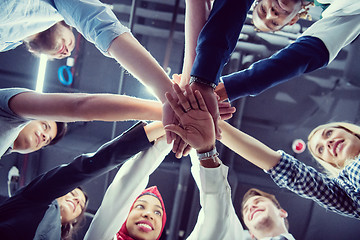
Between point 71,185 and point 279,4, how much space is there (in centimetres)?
172

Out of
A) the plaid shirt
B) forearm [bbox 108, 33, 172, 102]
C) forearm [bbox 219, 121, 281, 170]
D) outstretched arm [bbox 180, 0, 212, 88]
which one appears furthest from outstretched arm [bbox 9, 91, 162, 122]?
the plaid shirt

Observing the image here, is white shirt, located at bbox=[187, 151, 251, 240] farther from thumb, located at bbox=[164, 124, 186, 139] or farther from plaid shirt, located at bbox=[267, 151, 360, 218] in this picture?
plaid shirt, located at bbox=[267, 151, 360, 218]

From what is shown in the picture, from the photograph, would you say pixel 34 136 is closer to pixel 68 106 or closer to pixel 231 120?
pixel 68 106

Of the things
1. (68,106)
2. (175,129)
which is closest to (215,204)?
(175,129)

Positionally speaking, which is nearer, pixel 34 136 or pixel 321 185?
pixel 321 185

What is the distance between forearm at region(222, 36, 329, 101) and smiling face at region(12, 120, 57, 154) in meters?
1.66

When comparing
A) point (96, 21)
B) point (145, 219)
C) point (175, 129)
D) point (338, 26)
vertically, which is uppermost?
point (338, 26)

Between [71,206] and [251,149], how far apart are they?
1632 mm

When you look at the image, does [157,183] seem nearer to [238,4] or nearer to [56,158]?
[56,158]

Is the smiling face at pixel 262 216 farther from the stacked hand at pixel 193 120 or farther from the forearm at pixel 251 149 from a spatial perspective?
the stacked hand at pixel 193 120

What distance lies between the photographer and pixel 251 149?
64.2 inches

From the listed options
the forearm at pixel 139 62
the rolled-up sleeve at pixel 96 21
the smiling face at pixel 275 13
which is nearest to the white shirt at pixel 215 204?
the forearm at pixel 139 62

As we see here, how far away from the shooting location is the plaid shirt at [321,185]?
1.56m

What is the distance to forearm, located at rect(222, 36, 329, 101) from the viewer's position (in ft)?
4.10
